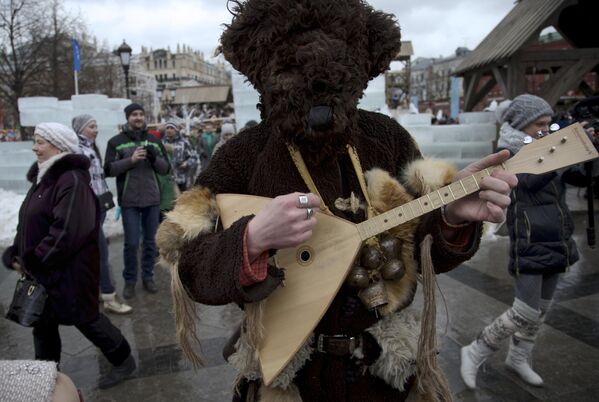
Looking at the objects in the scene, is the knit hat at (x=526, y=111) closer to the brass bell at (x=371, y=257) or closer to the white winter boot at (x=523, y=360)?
the white winter boot at (x=523, y=360)

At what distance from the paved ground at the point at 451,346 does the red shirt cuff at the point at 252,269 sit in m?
1.89

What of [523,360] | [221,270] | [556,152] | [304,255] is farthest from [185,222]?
[523,360]

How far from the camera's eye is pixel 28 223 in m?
2.86

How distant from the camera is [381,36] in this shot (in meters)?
1.40

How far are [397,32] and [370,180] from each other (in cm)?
47

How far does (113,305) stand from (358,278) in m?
3.68

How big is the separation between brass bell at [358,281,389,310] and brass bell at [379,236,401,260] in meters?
0.10

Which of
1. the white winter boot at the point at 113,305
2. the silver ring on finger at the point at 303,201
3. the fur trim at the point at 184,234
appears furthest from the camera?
the white winter boot at the point at 113,305

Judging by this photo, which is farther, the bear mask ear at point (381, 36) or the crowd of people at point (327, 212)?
the bear mask ear at point (381, 36)

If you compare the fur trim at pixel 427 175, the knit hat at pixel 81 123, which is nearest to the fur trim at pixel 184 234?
the fur trim at pixel 427 175

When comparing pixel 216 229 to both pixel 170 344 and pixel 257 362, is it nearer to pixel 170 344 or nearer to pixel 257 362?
pixel 257 362

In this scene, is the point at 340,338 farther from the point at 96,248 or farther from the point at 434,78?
the point at 434,78

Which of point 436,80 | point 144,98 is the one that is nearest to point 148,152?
point 144,98

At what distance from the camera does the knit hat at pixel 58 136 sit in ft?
10.3
